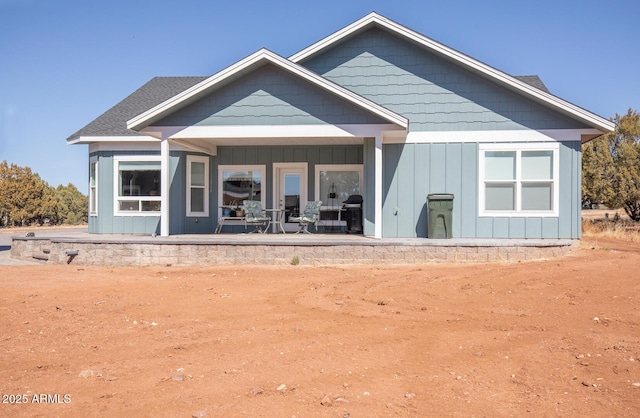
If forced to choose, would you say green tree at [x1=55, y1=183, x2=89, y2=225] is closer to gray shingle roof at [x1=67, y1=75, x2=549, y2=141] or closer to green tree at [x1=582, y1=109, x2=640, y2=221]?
gray shingle roof at [x1=67, y1=75, x2=549, y2=141]

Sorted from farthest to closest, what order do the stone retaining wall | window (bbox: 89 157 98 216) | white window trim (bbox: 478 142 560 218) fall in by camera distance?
window (bbox: 89 157 98 216)
white window trim (bbox: 478 142 560 218)
the stone retaining wall

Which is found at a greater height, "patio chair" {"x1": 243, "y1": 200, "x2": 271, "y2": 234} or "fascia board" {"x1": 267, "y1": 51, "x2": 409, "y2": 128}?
"fascia board" {"x1": 267, "y1": 51, "x2": 409, "y2": 128}

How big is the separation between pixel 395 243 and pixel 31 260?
28.5 ft

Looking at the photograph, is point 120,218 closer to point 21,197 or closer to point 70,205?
point 21,197

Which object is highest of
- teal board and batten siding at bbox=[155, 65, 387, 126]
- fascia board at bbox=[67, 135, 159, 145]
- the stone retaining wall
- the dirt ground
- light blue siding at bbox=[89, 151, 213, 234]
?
teal board and batten siding at bbox=[155, 65, 387, 126]

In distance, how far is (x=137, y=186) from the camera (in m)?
14.2

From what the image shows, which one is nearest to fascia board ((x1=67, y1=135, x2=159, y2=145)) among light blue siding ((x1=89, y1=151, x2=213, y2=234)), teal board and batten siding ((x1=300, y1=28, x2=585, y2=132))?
light blue siding ((x1=89, y1=151, x2=213, y2=234))

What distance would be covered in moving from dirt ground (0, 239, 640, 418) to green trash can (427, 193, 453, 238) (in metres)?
3.14

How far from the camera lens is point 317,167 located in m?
14.4

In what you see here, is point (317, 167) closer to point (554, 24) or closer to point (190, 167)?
point (190, 167)

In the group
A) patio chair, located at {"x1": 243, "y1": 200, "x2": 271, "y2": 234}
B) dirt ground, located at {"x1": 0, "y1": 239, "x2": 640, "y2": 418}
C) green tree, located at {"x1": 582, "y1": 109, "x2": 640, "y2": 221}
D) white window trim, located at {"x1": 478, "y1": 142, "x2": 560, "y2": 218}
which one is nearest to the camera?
dirt ground, located at {"x1": 0, "y1": 239, "x2": 640, "y2": 418}

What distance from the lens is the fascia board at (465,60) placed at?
11.2 metres

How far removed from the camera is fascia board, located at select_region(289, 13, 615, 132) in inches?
439

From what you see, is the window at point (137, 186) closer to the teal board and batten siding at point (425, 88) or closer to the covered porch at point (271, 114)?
the covered porch at point (271, 114)
